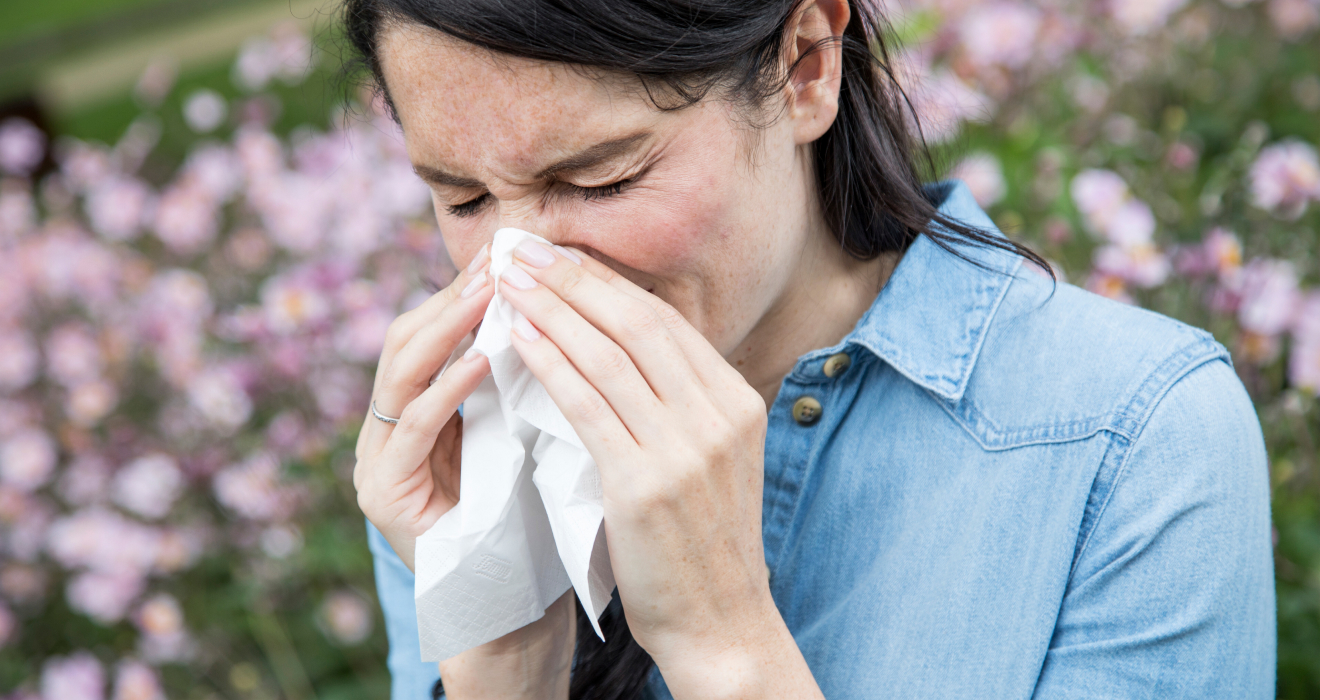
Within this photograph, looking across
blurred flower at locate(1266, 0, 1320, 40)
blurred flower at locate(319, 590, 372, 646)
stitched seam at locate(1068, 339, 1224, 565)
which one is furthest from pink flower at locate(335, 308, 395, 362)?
blurred flower at locate(1266, 0, 1320, 40)

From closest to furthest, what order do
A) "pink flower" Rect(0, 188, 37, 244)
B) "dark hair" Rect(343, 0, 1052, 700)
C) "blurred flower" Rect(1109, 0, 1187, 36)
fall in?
1. "dark hair" Rect(343, 0, 1052, 700)
2. "blurred flower" Rect(1109, 0, 1187, 36)
3. "pink flower" Rect(0, 188, 37, 244)

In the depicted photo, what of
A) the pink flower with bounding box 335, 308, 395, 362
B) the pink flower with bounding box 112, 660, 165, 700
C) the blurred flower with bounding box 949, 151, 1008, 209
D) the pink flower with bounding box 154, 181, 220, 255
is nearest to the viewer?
the blurred flower with bounding box 949, 151, 1008, 209

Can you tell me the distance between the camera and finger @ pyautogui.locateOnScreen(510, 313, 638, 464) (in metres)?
1.04

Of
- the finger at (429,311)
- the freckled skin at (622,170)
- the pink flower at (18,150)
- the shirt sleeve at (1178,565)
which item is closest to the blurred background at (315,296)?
the pink flower at (18,150)

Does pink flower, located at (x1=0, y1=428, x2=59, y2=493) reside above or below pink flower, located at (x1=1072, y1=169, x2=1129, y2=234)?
below

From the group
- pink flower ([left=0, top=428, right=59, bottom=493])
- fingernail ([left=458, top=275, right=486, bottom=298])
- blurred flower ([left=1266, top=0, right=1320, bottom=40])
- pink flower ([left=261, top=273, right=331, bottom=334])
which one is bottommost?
pink flower ([left=0, top=428, right=59, bottom=493])

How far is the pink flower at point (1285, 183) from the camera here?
2092 mm

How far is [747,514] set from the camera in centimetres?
111

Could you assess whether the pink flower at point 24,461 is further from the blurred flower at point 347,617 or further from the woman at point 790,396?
the woman at point 790,396

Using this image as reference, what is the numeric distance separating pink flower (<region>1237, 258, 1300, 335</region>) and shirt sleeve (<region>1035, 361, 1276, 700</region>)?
929mm

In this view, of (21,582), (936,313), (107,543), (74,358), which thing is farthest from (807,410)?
(21,582)

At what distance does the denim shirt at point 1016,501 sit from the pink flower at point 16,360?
2.96 meters

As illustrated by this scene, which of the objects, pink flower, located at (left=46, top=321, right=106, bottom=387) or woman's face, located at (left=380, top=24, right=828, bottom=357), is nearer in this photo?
woman's face, located at (left=380, top=24, right=828, bottom=357)

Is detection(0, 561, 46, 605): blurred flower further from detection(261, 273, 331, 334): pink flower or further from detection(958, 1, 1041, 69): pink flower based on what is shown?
detection(958, 1, 1041, 69): pink flower
